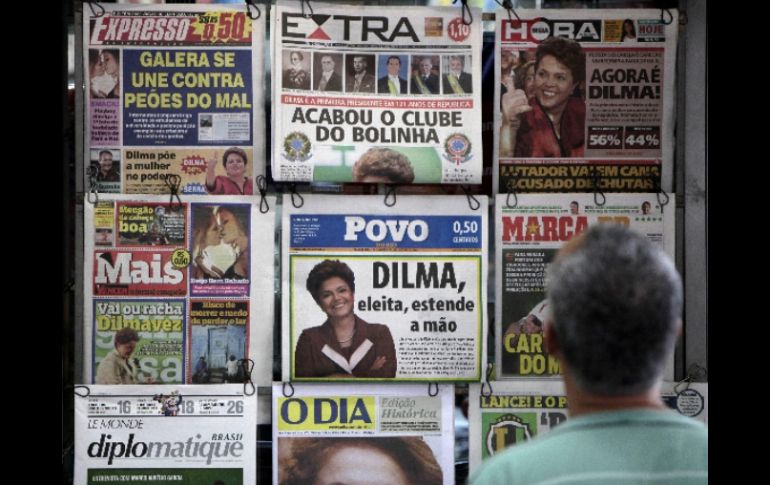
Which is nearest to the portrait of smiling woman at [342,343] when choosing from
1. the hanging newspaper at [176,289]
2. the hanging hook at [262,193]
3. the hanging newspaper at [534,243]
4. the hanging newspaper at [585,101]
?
the hanging newspaper at [176,289]

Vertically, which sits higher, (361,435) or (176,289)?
(176,289)

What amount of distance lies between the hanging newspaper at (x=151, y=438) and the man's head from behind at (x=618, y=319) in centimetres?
158

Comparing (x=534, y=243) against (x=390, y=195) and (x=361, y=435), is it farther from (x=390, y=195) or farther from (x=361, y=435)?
(x=361, y=435)

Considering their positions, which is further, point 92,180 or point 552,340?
point 92,180

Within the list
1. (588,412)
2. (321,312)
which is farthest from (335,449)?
(588,412)

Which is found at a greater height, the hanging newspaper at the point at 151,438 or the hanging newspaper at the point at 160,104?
the hanging newspaper at the point at 160,104

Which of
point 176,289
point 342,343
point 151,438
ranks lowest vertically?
point 151,438

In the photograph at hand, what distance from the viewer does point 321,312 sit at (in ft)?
8.98

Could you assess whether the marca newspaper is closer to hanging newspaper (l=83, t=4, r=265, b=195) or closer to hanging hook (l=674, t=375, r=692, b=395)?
hanging hook (l=674, t=375, r=692, b=395)

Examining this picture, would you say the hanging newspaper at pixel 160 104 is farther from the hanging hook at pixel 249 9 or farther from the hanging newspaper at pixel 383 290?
the hanging newspaper at pixel 383 290

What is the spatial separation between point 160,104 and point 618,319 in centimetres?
179

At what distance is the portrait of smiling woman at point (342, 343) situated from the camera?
8.95ft

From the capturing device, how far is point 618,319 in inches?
50.9

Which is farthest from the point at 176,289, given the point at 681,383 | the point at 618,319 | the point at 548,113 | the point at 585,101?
the point at 618,319
